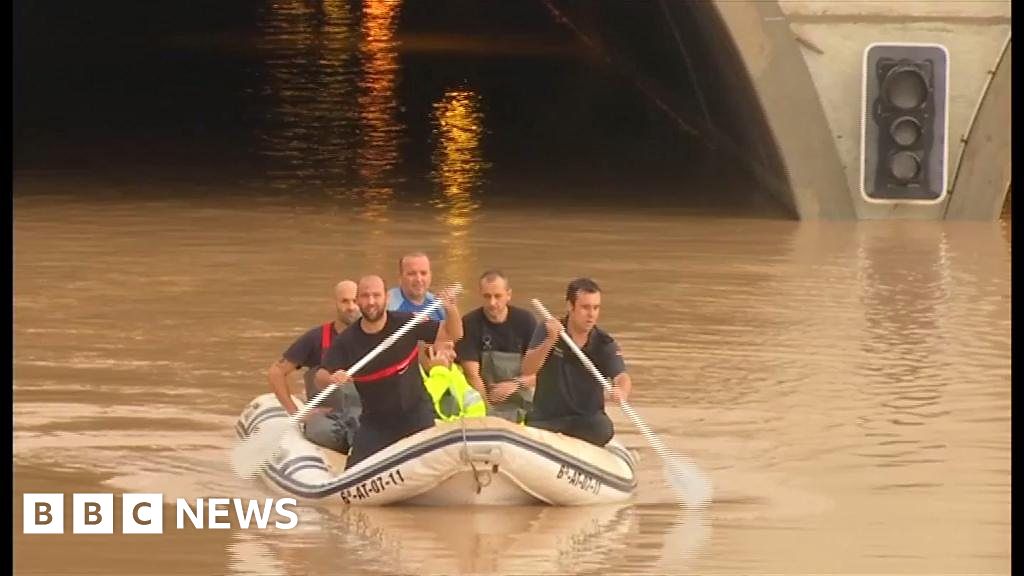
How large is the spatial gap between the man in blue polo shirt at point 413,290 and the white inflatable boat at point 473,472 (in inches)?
32.2

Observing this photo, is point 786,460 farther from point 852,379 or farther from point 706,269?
point 706,269

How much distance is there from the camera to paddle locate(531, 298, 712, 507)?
1080 cm

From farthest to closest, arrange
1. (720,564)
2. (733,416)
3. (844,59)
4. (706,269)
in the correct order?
(844,59) < (706,269) < (733,416) < (720,564)

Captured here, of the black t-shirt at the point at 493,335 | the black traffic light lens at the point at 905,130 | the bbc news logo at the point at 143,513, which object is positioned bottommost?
the black traffic light lens at the point at 905,130

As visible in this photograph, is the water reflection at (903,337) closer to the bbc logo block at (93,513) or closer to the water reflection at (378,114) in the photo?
the bbc logo block at (93,513)

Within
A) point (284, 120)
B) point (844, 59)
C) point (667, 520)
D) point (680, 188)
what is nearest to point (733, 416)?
point (667, 520)

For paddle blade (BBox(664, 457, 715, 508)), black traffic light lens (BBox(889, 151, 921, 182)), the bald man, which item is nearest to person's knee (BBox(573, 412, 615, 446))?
paddle blade (BBox(664, 457, 715, 508))

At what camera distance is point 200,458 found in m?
11.8

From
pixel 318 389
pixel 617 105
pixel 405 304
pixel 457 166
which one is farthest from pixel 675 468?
pixel 617 105

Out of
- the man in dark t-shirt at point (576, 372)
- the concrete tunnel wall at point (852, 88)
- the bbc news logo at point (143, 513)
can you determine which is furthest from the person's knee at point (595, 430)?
the concrete tunnel wall at point (852, 88)

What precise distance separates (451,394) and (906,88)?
9.98 metres

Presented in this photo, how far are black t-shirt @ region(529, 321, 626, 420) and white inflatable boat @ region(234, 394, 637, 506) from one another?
0.23 meters

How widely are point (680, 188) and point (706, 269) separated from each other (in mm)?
5175

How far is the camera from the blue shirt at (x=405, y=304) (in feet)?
37.1
